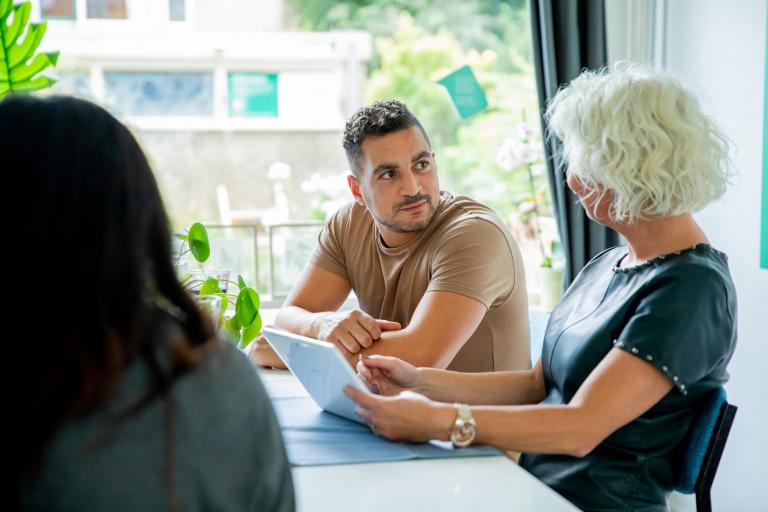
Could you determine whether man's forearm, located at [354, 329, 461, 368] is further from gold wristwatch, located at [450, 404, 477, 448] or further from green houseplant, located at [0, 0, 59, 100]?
green houseplant, located at [0, 0, 59, 100]

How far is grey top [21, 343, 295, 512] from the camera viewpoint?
2.46ft

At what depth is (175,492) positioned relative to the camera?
2.53 ft

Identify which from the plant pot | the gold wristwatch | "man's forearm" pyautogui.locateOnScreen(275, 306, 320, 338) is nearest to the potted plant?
the plant pot

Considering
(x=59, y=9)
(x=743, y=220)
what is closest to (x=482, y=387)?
(x=743, y=220)

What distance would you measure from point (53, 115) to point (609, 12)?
99.8 inches

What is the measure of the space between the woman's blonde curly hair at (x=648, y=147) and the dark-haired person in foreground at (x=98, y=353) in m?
0.83

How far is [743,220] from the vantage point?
2.39 meters

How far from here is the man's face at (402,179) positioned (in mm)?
2086

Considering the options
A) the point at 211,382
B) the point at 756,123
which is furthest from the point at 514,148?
the point at 211,382

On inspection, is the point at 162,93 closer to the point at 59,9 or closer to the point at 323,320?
the point at 59,9

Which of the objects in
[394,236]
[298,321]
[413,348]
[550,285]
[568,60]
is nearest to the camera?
[413,348]

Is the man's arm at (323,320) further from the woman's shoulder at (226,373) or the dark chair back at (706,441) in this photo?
the woman's shoulder at (226,373)

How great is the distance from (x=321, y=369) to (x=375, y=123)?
0.88 metres

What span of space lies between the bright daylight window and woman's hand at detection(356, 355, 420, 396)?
1467mm
